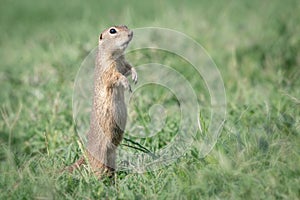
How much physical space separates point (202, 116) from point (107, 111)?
0.86m

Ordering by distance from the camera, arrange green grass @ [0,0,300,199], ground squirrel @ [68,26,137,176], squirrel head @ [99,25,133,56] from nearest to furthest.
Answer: green grass @ [0,0,300,199] → squirrel head @ [99,25,133,56] → ground squirrel @ [68,26,137,176]

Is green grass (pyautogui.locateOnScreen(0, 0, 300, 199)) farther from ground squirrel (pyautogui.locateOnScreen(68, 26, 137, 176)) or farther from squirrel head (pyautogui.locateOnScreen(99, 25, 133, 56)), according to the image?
squirrel head (pyautogui.locateOnScreen(99, 25, 133, 56))

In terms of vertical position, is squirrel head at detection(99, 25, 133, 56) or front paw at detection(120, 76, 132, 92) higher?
squirrel head at detection(99, 25, 133, 56)

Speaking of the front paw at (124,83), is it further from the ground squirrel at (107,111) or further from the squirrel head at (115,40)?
the squirrel head at (115,40)

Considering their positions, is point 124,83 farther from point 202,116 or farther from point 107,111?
point 202,116

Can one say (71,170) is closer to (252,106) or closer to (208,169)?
(208,169)

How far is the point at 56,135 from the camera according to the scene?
4.93m

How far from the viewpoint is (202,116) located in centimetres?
463

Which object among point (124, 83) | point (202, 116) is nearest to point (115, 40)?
point (124, 83)

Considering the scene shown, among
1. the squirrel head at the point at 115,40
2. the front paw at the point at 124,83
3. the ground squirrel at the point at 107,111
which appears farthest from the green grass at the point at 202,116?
the squirrel head at the point at 115,40

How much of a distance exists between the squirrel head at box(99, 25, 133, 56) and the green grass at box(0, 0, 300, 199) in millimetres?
764

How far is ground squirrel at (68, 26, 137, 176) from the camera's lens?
4125mm

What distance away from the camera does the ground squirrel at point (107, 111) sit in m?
4.12

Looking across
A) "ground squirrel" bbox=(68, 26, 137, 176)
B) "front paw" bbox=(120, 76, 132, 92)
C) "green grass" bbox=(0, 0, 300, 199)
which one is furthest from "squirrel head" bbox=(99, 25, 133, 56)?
"green grass" bbox=(0, 0, 300, 199)
